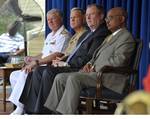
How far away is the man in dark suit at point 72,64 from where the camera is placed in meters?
3.78

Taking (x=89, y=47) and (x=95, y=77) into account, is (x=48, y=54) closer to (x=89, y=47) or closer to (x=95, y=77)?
A: (x=89, y=47)

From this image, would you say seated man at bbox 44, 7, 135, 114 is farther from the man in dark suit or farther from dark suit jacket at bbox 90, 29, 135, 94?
the man in dark suit

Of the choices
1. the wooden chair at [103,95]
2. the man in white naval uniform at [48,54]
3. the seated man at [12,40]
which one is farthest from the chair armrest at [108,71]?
the seated man at [12,40]

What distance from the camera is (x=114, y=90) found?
11.2 feet

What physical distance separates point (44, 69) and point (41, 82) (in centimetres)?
14

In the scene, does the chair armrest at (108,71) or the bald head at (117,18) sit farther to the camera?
the bald head at (117,18)

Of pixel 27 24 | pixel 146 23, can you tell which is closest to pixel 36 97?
pixel 146 23

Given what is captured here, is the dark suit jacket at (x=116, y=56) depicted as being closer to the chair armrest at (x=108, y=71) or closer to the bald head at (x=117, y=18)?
the chair armrest at (x=108, y=71)

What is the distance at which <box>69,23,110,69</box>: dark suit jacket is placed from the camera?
3.86m

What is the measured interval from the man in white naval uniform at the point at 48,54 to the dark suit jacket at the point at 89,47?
0.42 meters

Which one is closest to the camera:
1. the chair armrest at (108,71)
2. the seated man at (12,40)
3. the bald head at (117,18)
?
the chair armrest at (108,71)

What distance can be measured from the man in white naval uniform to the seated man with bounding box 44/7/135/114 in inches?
26.2

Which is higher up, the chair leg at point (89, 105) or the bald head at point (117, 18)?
the bald head at point (117, 18)

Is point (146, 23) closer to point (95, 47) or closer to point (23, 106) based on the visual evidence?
point (95, 47)
